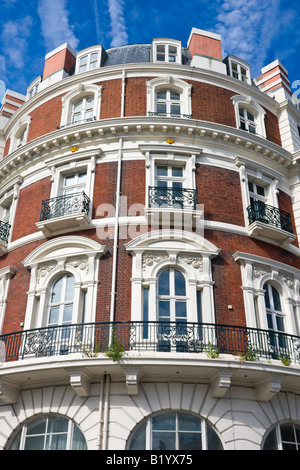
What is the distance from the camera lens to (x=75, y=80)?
Answer: 2222cm

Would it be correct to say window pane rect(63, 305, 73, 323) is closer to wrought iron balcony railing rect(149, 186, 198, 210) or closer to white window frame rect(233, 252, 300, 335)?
wrought iron balcony railing rect(149, 186, 198, 210)

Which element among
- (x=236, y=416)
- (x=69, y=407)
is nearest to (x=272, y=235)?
(x=236, y=416)

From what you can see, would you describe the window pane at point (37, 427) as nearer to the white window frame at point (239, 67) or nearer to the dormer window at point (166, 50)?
the dormer window at point (166, 50)

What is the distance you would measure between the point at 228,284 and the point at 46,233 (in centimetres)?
715

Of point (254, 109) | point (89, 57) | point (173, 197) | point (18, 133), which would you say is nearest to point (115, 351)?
point (173, 197)

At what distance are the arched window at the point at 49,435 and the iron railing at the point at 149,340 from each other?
80.6 inches

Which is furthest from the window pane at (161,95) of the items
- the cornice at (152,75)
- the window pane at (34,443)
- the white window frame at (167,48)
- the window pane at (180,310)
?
the window pane at (34,443)

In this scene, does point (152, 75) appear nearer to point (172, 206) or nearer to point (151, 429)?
point (172, 206)

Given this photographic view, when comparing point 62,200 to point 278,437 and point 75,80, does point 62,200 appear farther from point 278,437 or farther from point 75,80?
point 278,437

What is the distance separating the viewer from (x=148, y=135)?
19.5 meters

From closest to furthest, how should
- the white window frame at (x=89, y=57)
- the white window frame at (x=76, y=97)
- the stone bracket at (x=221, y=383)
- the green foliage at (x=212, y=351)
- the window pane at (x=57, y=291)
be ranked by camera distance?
1. the stone bracket at (x=221, y=383)
2. the green foliage at (x=212, y=351)
3. the window pane at (x=57, y=291)
4. the white window frame at (x=76, y=97)
5. the white window frame at (x=89, y=57)

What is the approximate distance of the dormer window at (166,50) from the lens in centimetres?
2320

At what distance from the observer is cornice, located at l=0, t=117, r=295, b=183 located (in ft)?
63.8
